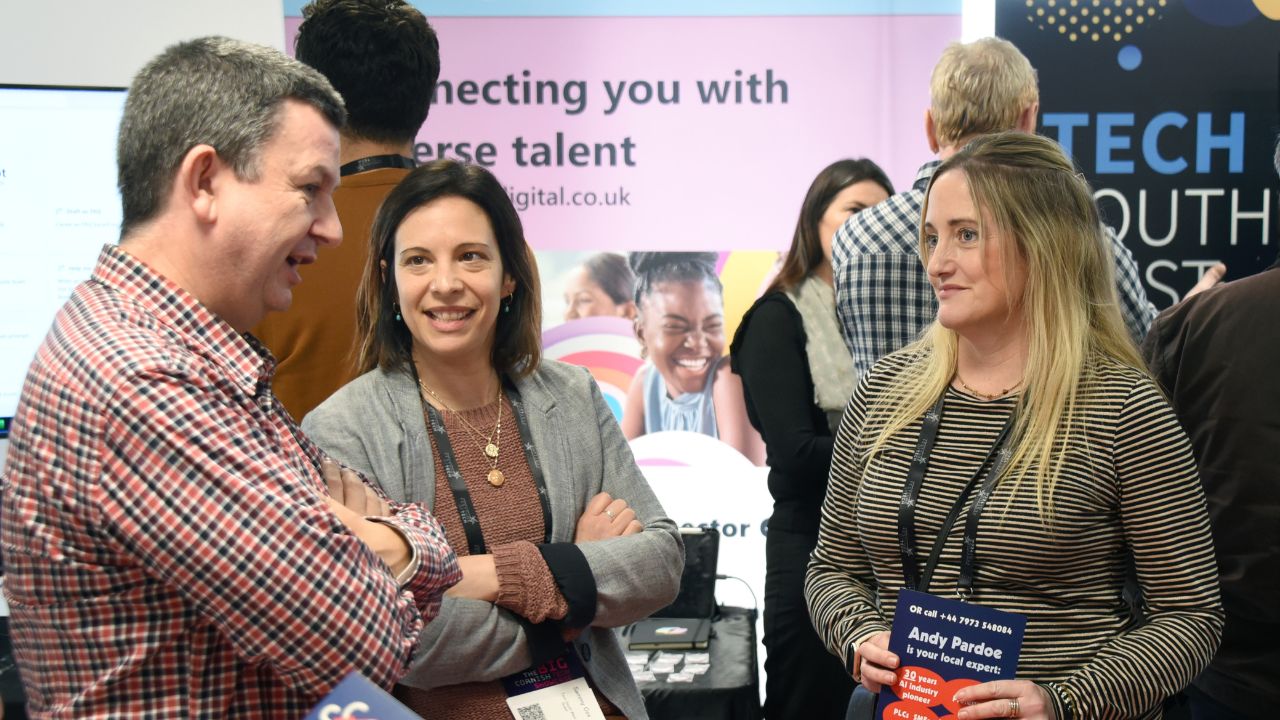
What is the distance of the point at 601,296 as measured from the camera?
14.6ft

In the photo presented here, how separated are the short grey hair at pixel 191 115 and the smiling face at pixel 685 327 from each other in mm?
3116

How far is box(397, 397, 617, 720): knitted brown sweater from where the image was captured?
184cm

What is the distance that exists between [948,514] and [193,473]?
122 centimetres

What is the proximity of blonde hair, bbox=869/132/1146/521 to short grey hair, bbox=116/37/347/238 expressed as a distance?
3.86ft

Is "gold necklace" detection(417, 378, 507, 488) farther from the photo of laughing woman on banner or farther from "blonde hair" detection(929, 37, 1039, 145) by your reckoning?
the photo of laughing woman on banner

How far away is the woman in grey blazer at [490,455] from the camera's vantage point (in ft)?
6.06

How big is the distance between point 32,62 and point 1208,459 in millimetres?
3444

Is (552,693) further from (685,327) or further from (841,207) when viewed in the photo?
(685,327)

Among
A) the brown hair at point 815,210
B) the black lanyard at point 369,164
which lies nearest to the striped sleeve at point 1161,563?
the black lanyard at point 369,164

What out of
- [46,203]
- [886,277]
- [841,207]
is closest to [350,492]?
[886,277]

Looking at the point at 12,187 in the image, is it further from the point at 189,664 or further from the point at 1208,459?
the point at 1208,459

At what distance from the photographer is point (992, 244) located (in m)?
1.98

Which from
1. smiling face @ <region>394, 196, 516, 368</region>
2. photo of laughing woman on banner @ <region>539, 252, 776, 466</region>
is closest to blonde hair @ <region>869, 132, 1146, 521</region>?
smiling face @ <region>394, 196, 516, 368</region>

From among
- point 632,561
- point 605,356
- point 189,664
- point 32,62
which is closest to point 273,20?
point 32,62
